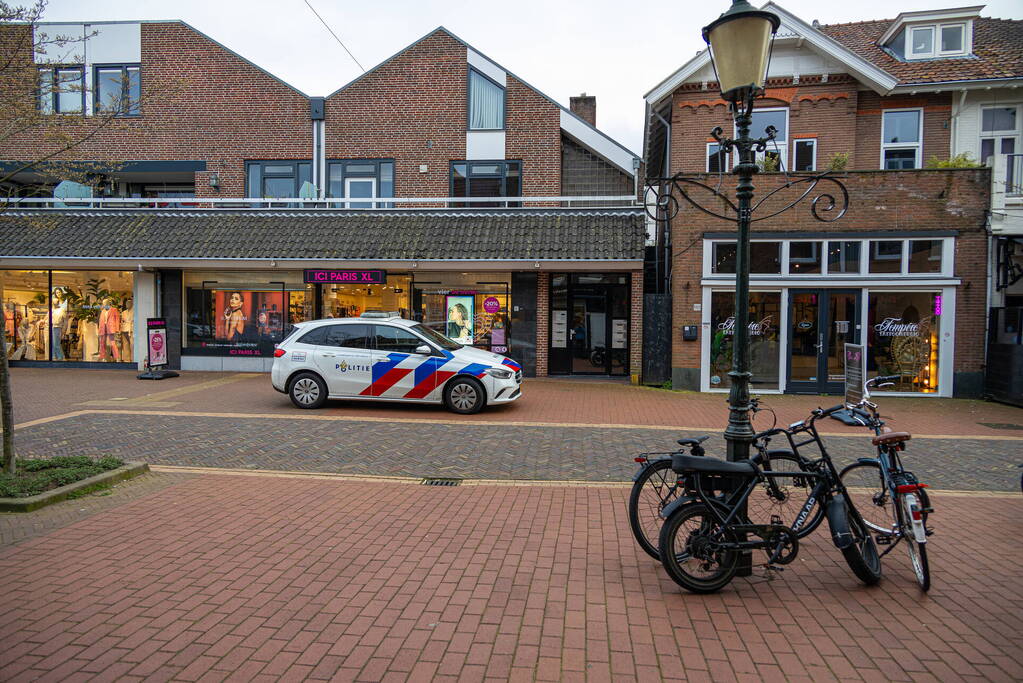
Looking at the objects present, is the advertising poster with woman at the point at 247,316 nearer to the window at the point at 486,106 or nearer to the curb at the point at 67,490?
the window at the point at 486,106

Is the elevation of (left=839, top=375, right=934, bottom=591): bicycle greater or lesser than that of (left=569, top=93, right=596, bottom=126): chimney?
lesser

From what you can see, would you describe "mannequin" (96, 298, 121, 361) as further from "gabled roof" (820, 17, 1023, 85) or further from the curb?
"gabled roof" (820, 17, 1023, 85)

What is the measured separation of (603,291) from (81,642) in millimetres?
13724

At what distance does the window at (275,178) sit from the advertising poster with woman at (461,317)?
260 inches

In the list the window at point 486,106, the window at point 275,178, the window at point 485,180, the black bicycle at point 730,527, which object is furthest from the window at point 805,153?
the window at point 275,178

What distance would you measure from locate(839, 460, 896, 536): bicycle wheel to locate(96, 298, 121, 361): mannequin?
1871 centimetres

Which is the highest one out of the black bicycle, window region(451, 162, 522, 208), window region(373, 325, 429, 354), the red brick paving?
window region(451, 162, 522, 208)

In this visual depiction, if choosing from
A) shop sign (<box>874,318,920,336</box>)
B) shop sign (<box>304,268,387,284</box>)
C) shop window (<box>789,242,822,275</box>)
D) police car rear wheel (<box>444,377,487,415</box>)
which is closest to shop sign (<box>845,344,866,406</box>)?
shop sign (<box>874,318,920,336</box>)

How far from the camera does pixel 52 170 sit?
6367 millimetres

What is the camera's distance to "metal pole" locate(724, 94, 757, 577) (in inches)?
170

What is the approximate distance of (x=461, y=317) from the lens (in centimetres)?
1630

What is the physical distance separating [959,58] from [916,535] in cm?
1701

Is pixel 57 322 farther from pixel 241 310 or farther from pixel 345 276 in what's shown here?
pixel 345 276

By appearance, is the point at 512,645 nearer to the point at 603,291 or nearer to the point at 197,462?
the point at 197,462
